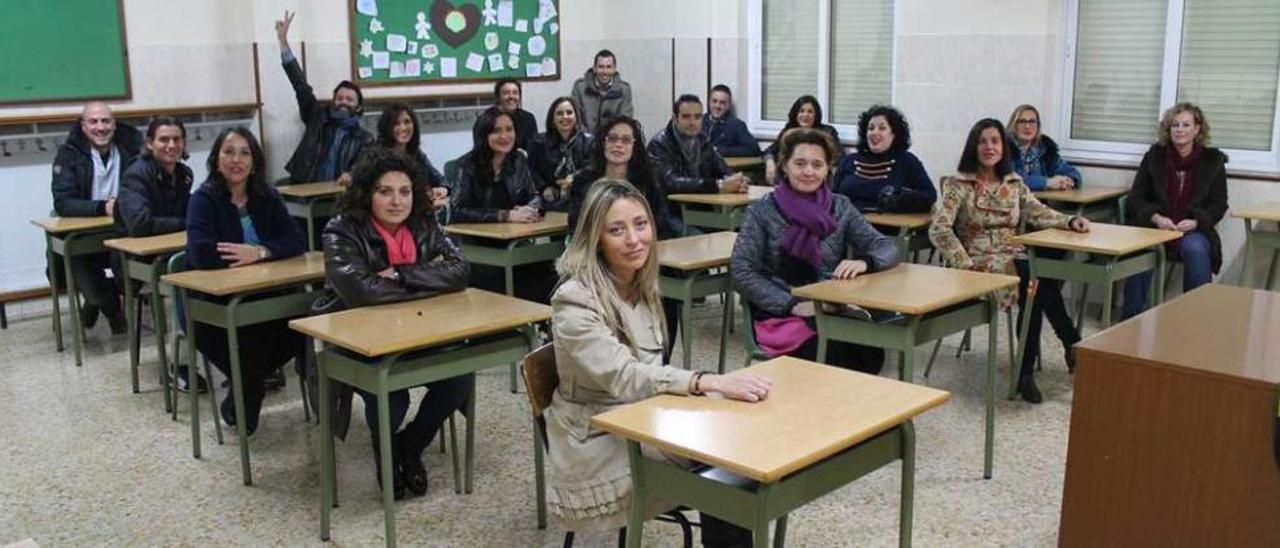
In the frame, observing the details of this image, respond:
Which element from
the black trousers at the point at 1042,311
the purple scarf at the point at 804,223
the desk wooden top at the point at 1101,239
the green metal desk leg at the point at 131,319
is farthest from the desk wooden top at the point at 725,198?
the green metal desk leg at the point at 131,319

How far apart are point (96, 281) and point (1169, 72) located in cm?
574

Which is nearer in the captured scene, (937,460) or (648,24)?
(937,460)

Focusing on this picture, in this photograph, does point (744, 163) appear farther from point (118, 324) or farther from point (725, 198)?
point (118, 324)

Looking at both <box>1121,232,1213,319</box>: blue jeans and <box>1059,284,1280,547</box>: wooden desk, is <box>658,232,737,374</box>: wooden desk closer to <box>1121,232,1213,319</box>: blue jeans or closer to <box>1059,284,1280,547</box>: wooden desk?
<box>1059,284,1280,547</box>: wooden desk

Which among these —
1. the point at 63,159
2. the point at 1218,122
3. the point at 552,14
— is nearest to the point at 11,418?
the point at 63,159

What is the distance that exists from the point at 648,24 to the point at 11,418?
5.69 m

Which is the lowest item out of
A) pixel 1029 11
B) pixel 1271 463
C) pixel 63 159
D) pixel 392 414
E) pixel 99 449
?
pixel 99 449

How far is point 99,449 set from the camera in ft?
13.8

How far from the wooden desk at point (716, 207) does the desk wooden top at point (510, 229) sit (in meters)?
0.99

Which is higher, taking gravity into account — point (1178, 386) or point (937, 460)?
point (1178, 386)

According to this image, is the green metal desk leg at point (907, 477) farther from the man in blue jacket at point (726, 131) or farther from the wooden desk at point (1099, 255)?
the man in blue jacket at point (726, 131)

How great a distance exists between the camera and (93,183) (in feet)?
19.0

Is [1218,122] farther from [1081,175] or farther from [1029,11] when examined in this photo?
[1029,11]

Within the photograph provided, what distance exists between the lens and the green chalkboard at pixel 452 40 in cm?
795
